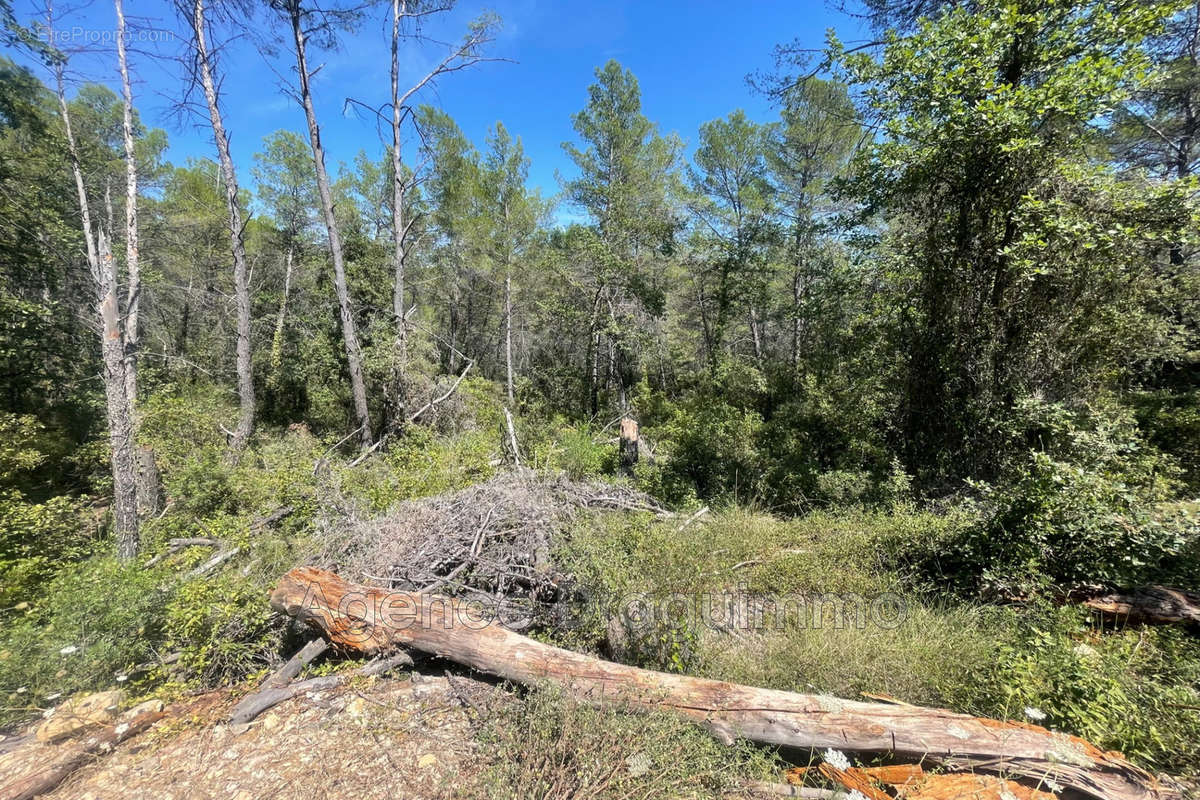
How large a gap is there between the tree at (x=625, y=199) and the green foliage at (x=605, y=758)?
1049cm

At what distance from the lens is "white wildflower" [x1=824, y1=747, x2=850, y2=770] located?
79.4 inches

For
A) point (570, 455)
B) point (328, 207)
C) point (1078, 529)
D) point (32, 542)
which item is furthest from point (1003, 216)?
point (32, 542)

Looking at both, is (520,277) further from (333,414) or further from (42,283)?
(42,283)

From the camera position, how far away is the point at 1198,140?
29.4ft

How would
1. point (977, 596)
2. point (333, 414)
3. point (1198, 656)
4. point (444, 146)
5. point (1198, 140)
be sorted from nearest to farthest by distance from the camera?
point (1198, 656)
point (977, 596)
point (1198, 140)
point (333, 414)
point (444, 146)

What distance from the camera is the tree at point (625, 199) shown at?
11867mm

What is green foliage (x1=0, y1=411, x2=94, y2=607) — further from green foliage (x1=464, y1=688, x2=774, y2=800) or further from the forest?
green foliage (x1=464, y1=688, x2=774, y2=800)

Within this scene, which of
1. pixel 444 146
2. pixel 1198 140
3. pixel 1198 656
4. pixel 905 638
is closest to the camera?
pixel 1198 656

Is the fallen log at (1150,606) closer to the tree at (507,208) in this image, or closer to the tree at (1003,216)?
the tree at (1003,216)

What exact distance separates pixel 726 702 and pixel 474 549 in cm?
245

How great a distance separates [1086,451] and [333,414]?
14.5 metres

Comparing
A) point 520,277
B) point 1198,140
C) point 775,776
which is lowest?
point 775,776

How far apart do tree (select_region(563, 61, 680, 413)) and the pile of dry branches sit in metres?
8.33

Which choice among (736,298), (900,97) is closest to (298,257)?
(736,298)
